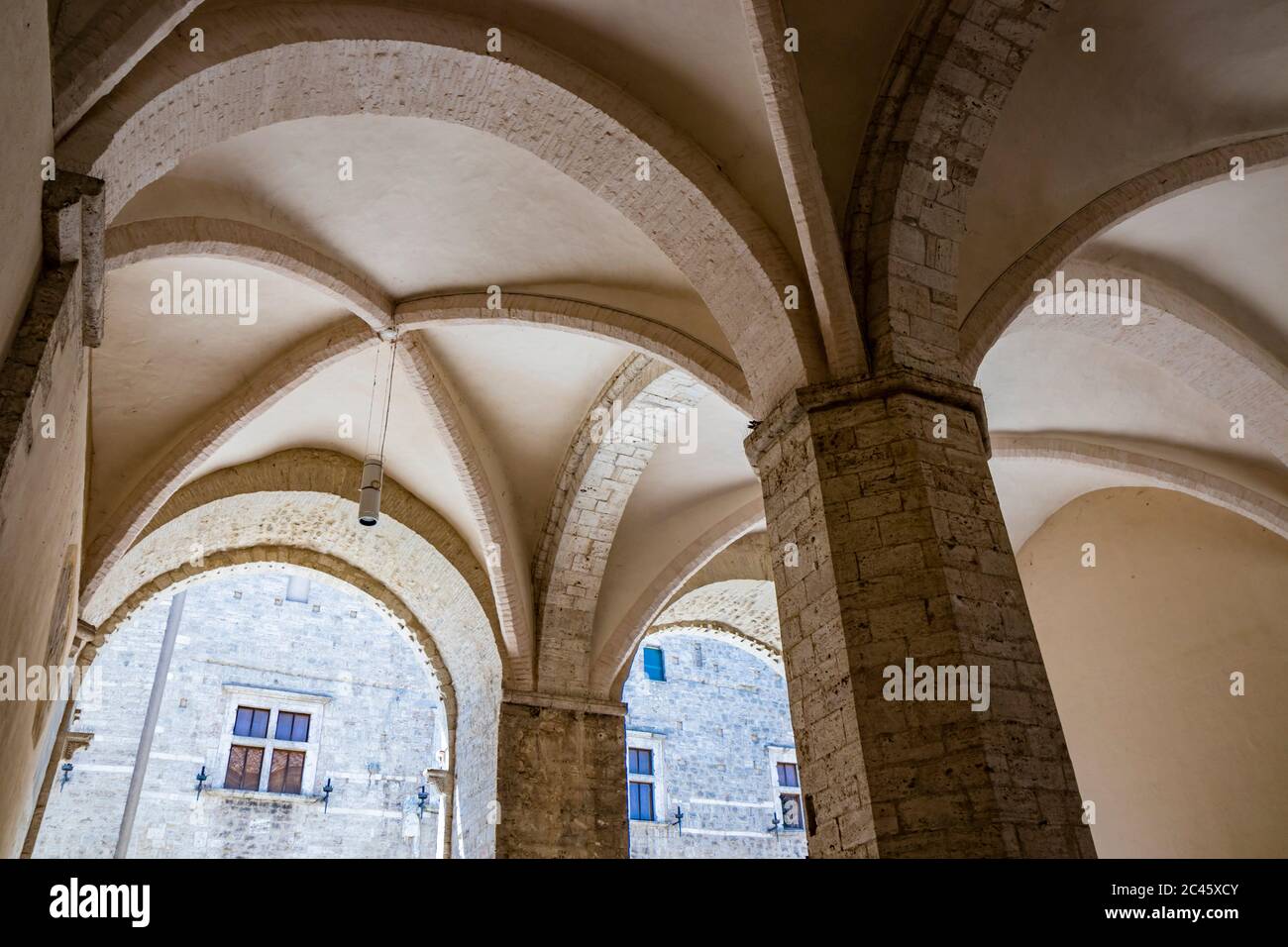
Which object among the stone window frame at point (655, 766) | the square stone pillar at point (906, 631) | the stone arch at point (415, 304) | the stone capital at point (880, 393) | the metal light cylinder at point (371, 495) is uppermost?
the stone arch at point (415, 304)

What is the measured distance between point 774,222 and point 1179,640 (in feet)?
21.9

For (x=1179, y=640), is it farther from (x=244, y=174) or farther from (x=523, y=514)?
(x=244, y=174)

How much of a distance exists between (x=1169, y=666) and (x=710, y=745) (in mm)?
8336

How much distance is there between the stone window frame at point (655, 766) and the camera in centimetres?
1584

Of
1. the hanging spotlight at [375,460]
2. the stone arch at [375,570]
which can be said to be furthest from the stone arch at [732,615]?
the hanging spotlight at [375,460]

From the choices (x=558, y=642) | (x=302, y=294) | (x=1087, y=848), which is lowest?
(x=1087, y=848)

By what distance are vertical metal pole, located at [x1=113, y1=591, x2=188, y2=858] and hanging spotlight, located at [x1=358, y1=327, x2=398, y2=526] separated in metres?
7.12

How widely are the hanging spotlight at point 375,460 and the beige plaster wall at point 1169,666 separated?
7.00 meters

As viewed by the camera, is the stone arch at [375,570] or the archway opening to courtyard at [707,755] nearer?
the stone arch at [375,570]

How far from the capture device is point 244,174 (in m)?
6.56

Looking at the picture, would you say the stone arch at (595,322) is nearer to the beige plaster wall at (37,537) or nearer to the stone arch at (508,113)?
the stone arch at (508,113)

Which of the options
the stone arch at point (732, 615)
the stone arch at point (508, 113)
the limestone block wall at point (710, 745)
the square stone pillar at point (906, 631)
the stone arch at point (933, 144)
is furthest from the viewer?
the limestone block wall at point (710, 745)

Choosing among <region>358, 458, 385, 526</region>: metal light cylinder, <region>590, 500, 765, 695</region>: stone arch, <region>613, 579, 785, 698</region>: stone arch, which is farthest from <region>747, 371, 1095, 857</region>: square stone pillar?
<region>613, 579, 785, 698</region>: stone arch
